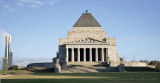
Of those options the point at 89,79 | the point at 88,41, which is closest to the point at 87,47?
the point at 88,41

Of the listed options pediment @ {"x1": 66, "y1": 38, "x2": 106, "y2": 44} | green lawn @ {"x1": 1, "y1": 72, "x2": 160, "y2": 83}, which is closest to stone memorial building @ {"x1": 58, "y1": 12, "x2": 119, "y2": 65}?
pediment @ {"x1": 66, "y1": 38, "x2": 106, "y2": 44}

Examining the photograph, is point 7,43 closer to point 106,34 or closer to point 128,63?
point 106,34

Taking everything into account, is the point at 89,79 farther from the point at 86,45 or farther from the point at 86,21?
the point at 86,21

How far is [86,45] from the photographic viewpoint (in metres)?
72.2

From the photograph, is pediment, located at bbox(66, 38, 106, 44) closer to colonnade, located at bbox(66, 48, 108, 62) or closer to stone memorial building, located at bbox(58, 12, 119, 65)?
stone memorial building, located at bbox(58, 12, 119, 65)

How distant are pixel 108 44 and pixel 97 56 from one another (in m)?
5.37

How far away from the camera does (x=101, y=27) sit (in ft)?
270

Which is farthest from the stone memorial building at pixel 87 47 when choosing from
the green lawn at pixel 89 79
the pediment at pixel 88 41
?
the green lawn at pixel 89 79

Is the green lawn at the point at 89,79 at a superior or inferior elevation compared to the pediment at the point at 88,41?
inferior

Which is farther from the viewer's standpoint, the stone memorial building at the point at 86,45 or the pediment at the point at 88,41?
the pediment at the point at 88,41

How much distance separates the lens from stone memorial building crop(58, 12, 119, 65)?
71.9m

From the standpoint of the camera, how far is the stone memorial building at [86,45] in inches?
2832

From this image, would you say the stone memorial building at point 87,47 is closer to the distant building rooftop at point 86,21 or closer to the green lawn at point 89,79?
the distant building rooftop at point 86,21

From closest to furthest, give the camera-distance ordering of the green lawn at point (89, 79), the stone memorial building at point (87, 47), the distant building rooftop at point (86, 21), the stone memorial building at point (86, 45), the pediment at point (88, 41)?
the green lawn at point (89, 79) → the stone memorial building at point (87, 47) → the stone memorial building at point (86, 45) → the pediment at point (88, 41) → the distant building rooftop at point (86, 21)
